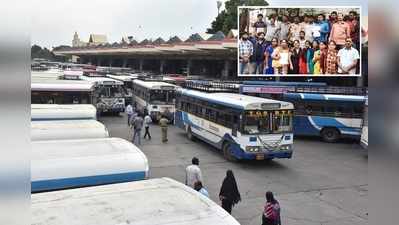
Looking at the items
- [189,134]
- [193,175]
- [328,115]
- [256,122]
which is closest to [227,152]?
[256,122]

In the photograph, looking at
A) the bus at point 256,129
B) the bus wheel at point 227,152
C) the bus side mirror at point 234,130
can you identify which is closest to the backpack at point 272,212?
the bus at point 256,129

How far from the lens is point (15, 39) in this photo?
95 cm

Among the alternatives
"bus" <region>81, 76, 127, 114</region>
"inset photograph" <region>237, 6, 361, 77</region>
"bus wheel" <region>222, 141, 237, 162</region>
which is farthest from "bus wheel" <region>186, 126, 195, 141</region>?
"bus" <region>81, 76, 127, 114</region>

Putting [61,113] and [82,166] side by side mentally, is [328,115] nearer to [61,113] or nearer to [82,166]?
[61,113]

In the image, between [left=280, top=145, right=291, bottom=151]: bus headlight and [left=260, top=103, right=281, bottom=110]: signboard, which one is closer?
[left=260, top=103, right=281, bottom=110]: signboard

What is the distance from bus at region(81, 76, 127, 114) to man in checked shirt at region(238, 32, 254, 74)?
27.7ft

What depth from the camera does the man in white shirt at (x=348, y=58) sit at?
17.8 m

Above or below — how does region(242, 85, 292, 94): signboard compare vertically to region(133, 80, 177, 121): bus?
above

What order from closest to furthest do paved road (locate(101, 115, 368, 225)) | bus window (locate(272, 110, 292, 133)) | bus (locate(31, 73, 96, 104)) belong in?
1. paved road (locate(101, 115, 368, 225))
2. bus window (locate(272, 110, 292, 133))
3. bus (locate(31, 73, 96, 104))

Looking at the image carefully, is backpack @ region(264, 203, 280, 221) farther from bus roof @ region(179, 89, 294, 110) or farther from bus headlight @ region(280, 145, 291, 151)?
bus headlight @ region(280, 145, 291, 151)

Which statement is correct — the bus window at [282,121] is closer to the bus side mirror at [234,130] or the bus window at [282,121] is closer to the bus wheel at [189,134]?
the bus side mirror at [234,130]

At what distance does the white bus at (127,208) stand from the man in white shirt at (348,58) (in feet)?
48.0

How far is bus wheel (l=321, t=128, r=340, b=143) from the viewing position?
18.2 metres

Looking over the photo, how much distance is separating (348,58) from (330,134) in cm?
343
